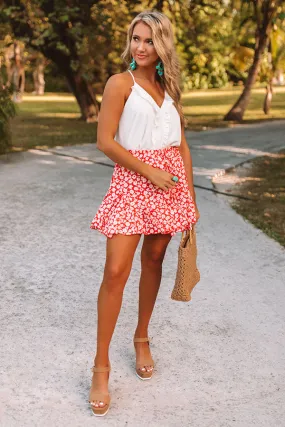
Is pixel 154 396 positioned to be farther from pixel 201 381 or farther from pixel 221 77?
pixel 221 77

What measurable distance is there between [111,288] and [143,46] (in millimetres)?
1154

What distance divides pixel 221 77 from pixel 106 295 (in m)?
45.2

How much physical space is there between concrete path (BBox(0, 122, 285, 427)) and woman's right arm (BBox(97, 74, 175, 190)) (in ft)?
3.59

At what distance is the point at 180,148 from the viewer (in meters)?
3.66

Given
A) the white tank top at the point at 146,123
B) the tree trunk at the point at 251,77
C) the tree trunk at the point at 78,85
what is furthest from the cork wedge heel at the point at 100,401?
the tree trunk at the point at 251,77

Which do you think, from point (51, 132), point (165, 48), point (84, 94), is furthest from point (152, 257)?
point (84, 94)

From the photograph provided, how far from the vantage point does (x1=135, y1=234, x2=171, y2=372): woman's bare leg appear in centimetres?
365

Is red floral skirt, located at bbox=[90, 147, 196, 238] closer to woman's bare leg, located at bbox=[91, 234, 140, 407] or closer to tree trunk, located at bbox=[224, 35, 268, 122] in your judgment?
woman's bare leg, located at bbox=[91, 234, 140, 407]

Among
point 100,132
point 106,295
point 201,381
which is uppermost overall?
point 100,132

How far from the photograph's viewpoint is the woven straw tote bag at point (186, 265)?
12.1 ft

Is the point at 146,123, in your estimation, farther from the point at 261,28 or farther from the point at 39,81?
the point at 39,81

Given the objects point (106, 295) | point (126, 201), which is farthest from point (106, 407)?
point (126, 201)

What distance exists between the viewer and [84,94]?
68.6 feet

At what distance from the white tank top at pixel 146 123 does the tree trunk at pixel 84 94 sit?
57.6 feet
